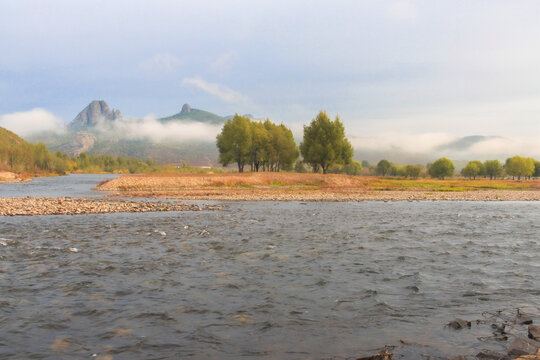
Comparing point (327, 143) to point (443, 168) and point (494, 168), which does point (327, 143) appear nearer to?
point (443, 168)

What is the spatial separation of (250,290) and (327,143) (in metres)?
79.4

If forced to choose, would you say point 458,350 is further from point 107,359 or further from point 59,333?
point 59,333

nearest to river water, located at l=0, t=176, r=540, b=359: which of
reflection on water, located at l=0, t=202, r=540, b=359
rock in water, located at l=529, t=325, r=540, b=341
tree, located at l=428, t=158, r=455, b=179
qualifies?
reflection on water, located at l=0, t=202, r=540, b=359

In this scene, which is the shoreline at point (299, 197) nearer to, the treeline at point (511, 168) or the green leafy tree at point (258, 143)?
the green leafy tree at point (258, 143)

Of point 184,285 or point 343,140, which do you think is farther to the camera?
point 343,140

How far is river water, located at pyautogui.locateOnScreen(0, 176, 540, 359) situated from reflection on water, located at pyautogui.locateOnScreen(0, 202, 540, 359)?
4 centimetres

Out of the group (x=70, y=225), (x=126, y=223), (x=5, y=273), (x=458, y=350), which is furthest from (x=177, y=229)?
(x=458, y=350)

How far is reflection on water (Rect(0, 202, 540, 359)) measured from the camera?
268 inches

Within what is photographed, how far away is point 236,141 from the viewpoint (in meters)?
89.9

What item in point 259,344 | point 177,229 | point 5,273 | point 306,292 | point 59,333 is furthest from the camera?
point 177,229

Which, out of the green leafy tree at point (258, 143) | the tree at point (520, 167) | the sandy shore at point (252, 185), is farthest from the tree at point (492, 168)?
the green leafy tree at point (258, 143)

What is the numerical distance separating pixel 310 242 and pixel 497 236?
1034 cm

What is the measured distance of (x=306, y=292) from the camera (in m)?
9.77

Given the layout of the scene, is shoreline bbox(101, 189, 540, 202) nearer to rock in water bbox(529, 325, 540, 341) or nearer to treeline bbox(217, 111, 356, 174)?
rock in water bbox(529, 325, 540, 341)
